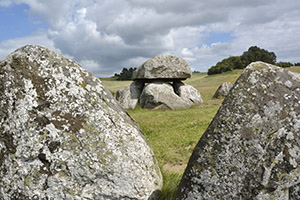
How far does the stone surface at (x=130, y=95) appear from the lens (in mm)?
20036

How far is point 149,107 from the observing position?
19.1 meters

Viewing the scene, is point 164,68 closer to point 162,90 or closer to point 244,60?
point 162,90

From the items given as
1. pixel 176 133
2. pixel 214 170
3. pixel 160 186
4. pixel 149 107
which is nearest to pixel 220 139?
pixel 214 170

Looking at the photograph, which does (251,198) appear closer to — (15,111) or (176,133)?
(15,111)

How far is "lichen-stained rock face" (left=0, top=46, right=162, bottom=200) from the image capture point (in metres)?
4.14

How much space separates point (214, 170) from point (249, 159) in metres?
0.49

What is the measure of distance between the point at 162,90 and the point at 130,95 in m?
2.80

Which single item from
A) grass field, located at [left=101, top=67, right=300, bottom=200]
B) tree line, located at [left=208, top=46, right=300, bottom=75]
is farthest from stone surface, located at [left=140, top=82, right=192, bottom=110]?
A: tree line, located at [left=208, top=46, right=300, bottom=75]

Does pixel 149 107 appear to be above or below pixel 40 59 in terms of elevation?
below

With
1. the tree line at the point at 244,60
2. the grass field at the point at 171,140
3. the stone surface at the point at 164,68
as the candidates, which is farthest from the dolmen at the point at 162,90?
the tree line at the point at 244,60

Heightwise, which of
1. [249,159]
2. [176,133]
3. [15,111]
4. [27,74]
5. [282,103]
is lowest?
[176,133]

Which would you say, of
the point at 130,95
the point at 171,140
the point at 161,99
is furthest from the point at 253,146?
the point at 130,95

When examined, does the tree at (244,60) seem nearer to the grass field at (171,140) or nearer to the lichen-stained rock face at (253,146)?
the grass field at (171,140)

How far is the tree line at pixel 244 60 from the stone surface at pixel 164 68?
178ft
